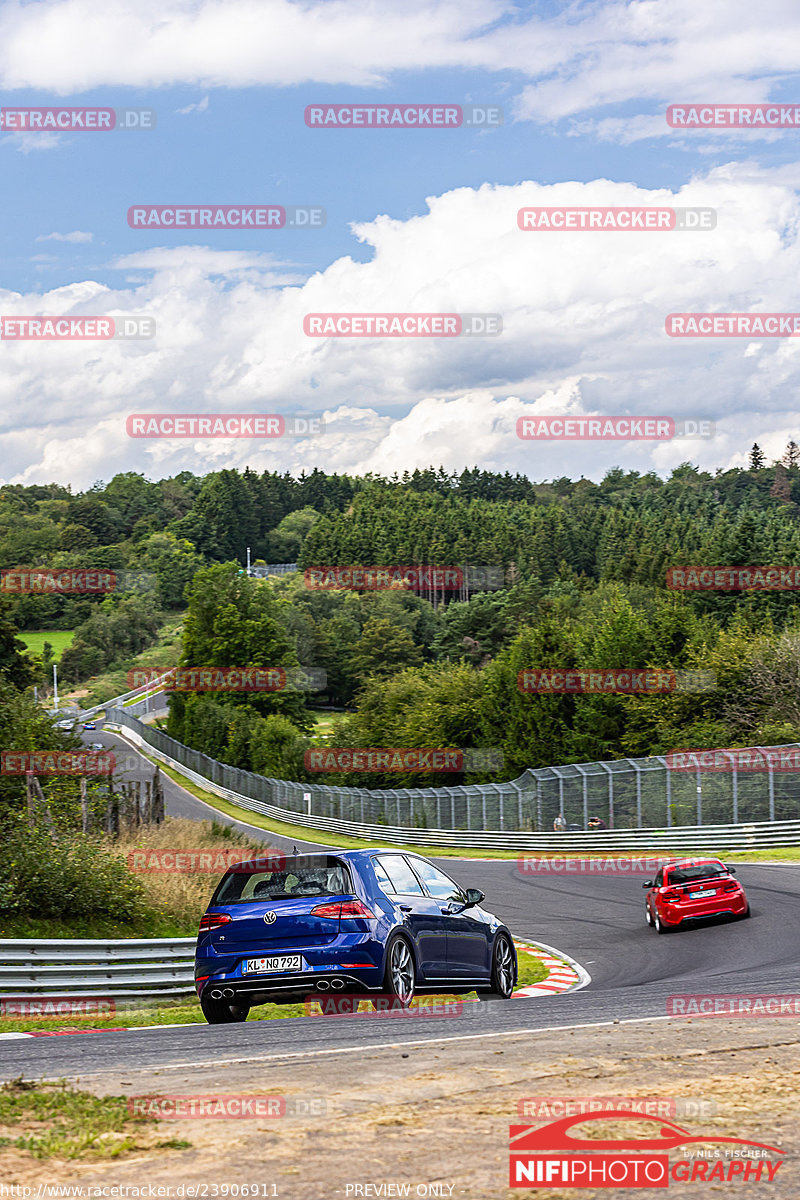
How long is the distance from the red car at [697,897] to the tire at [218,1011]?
10.7 m

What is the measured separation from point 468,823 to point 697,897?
86.0ft

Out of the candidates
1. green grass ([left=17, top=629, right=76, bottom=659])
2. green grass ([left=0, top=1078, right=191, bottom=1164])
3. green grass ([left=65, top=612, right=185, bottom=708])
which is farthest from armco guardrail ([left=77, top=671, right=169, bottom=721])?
green grass ([left=0, top=1078, right=191, bottom=1164])

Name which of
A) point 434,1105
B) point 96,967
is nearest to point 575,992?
point 96,967

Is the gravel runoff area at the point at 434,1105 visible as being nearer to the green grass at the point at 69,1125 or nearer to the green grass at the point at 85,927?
the green grass at the point at 69,1125

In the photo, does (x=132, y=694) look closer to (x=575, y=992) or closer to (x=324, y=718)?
(x=324, y=718)

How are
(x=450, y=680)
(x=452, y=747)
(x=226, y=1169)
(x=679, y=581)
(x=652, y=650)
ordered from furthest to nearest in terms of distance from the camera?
(x=679, y=581)
(x=450, y=680)
(x=452, y=747)
(x=652, y=650)
(x=226, y=1169)

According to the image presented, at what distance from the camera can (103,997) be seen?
501 inches

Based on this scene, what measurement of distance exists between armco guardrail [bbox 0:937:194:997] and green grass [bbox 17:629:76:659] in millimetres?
132789

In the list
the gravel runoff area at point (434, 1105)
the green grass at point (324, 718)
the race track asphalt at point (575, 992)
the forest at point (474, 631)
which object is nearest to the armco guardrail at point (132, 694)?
the forest at point (474, 631)

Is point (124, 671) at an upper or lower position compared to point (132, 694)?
upper

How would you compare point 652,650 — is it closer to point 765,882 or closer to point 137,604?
point 765,882

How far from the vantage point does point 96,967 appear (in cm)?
1273

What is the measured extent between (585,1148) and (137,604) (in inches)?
6029

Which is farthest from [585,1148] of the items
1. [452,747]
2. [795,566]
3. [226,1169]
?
[795,566]
